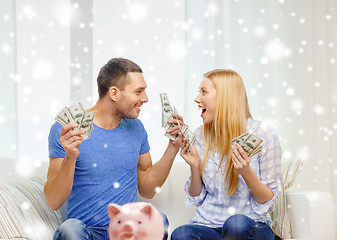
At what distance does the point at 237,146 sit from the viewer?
1.78m

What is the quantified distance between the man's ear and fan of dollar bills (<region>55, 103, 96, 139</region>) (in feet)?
0.89

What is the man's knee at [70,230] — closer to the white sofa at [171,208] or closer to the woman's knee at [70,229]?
the woman's knee at [70,229]

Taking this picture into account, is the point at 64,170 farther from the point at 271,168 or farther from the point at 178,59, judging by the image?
the point at 178,59

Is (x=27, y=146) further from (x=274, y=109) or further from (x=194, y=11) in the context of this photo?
(x=274, y=109)

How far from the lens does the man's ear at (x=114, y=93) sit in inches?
79.1

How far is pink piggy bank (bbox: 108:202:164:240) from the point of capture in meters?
1.20

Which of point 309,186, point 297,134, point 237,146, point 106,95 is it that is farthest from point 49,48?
point 309,186


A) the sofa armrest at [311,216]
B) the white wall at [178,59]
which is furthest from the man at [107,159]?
the white wall at [178,59]

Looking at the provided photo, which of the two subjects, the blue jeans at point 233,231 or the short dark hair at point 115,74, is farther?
the short dark hair at point 115,74

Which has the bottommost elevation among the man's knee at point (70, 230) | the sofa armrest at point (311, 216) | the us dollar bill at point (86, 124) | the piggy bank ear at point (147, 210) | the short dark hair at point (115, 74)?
the sofa armrest at point (311, 216)

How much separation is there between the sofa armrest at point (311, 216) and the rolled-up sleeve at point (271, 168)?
29 centimetres

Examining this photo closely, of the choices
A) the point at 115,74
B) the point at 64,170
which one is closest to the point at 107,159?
the point at 64,170

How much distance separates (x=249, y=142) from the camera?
1.74 metres

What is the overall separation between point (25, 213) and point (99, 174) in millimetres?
374
